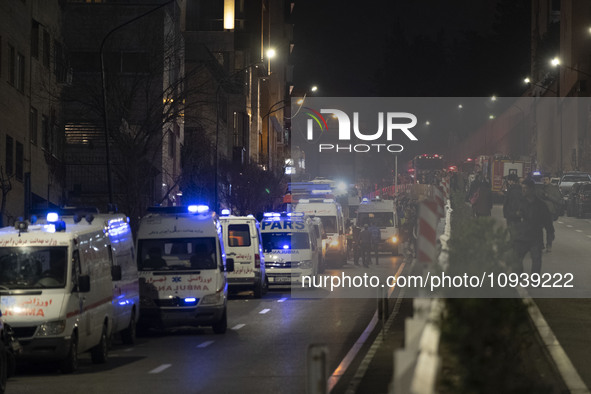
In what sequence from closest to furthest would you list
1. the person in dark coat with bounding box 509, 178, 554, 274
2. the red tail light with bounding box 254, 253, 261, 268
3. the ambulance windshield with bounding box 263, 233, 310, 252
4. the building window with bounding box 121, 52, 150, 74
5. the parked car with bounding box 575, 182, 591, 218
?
the person in dark coat with bounding box 509, 178, 554, 274
the red tail light with bounding box 254, 253, 261, 268
the ambulance windshield with bounding box 263, 233, 310, 252
the building window with bounding box 121, 52, 150, 74
the parked car with bounding box 575, 182, 591, 218

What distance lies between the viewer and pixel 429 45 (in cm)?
17762

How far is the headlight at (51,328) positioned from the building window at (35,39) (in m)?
27.6

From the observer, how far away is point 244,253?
115ft

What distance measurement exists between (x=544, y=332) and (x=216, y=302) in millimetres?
8271

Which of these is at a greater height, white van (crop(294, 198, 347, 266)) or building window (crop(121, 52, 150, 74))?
building window (crop(121, 52, 150, 74))

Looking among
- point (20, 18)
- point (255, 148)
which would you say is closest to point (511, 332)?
point (20, 18)

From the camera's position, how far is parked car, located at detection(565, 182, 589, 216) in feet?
190

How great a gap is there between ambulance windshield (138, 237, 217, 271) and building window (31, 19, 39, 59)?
19585 mm

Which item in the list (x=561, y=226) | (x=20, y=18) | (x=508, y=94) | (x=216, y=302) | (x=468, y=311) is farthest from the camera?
(x=508, y=94)

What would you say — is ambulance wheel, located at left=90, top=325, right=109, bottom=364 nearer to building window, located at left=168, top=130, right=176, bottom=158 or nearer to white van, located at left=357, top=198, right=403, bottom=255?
white van, located at left=357, top=198, right=403, bottom=255

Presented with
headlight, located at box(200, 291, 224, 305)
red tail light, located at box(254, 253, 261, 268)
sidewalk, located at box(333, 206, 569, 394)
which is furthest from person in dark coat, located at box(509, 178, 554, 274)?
red tail light, located at box(254, 253, 261, 268)

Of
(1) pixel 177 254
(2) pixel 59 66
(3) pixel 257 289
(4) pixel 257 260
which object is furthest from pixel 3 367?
(2) pixel 59 66

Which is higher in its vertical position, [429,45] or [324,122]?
[429,45]

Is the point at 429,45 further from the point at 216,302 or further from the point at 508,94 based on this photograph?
the point at 216,302
